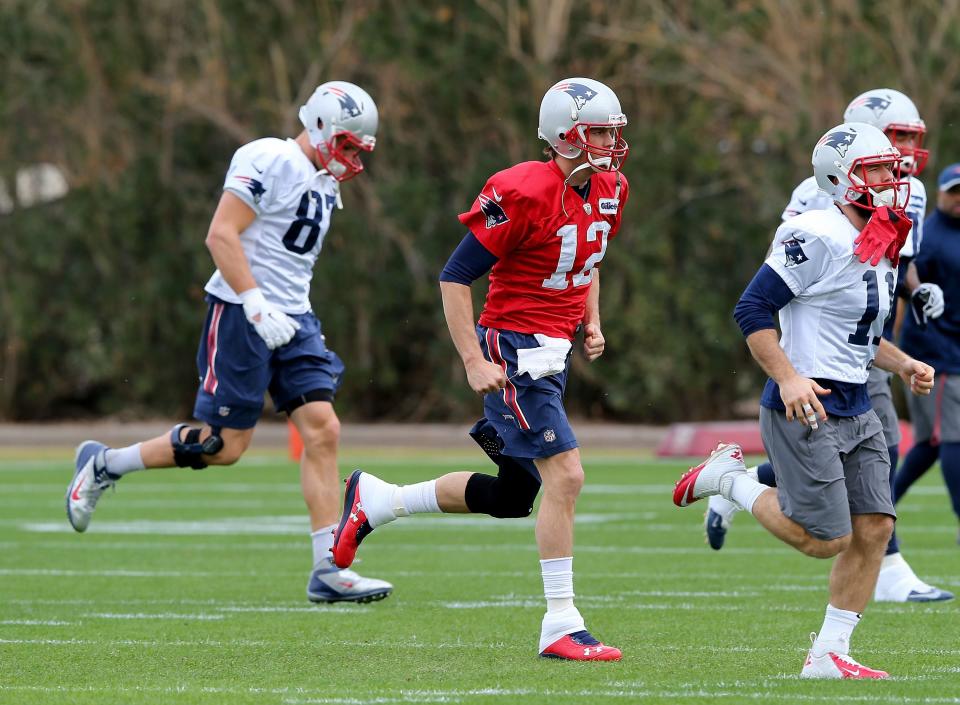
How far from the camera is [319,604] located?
7.61 meters

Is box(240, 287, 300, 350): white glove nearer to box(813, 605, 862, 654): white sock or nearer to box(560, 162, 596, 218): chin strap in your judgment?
box(560, 162, 596, 218): chin strap

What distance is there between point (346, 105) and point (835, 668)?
3.42 m

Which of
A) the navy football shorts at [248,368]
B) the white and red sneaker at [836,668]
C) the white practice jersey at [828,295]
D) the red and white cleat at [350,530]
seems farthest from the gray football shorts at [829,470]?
the navy football shorts at [248,368]

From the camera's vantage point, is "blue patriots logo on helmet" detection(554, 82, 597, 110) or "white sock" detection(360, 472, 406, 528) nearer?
"blue patriots logo on helmet" detection(554, 82, 597, 110)

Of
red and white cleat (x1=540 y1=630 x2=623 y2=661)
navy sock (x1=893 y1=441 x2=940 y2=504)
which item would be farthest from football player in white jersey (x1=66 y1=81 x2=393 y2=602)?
navy sock (x1=893 y1=441 x2=940 y2=504)

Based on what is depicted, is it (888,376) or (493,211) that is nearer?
(493,211)

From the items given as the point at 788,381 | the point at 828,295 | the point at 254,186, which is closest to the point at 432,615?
the point at 254,186

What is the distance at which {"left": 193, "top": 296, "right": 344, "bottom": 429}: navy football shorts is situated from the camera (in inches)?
309

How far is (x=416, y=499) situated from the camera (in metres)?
6.67

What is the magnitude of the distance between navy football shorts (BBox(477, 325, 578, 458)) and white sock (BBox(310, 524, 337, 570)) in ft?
5.39

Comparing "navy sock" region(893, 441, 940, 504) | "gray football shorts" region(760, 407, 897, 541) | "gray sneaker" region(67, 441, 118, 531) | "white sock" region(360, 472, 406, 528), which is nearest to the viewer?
"gray football shorts" region(760, 407, 897, 541)

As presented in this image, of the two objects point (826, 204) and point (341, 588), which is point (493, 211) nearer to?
point (826, 204)

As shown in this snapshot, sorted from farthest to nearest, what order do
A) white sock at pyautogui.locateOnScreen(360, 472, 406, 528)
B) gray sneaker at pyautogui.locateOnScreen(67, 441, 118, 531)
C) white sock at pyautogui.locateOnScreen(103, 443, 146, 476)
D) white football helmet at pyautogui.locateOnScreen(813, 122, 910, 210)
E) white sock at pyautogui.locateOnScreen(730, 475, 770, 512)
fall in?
gray sneaker at pyautogui.locateOnScreen(67, 441, 118, 531) → white sock at pyautogui.locateOnScreen(103, 443, 146, 476) → white sock at pyautogui.locateOnScreen(360, 472, 406, 528) → white sock at pyautogui.locateOnScreen(730, 475, 770, 512) → white football helmet at pyautogui.locateOnScreen(813, 122, 910, 210)

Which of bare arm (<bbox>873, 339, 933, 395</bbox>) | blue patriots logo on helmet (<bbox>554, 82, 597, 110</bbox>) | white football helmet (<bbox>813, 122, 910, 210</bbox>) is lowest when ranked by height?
bare arm (<bbox>873, 339, 933, 395</bbox>)
